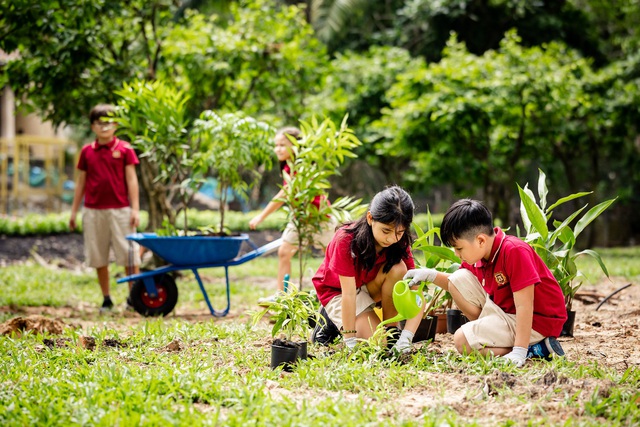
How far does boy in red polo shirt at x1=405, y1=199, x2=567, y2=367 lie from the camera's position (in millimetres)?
3215

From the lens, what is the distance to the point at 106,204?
5777mm

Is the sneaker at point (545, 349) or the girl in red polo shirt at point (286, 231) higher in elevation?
the girl in red polo shirt at point (286, 231)

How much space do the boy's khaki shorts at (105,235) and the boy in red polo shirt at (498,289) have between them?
3.14 metres

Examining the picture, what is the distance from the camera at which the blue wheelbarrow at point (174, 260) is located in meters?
5.12

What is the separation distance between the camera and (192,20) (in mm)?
8625

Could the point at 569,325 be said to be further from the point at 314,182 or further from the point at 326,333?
the point at 314,182

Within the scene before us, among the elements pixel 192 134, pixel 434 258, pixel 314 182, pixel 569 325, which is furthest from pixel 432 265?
pixel 192 134

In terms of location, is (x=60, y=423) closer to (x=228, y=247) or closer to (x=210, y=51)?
(x=228, y=247)

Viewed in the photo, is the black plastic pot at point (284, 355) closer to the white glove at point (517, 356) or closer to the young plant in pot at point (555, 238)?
the white glove at point (517, 356)

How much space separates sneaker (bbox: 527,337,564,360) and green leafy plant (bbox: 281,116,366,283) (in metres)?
1.59

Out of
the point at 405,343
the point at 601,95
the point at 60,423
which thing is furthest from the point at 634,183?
the point at 60,423

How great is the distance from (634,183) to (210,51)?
1181cm

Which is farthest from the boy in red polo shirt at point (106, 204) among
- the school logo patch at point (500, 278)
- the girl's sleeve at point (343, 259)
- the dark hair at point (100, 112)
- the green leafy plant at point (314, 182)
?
the school logo patch at point (500, 278)

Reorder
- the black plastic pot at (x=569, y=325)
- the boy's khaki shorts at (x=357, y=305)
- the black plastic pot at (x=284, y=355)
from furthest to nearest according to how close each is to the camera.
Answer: the black plastic pot at (x=569, y=325), the boy's khaki shorts at (x=357, y=305), the black plastic pot at (x=284, y=355)
